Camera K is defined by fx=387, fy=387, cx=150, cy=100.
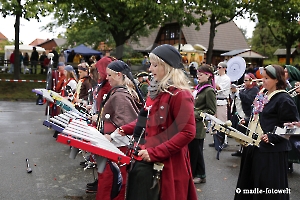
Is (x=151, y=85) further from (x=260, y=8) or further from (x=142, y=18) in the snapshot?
(x=260, y=8)

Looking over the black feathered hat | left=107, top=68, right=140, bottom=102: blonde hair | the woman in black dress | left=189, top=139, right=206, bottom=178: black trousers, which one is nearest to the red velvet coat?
the black feathered hat

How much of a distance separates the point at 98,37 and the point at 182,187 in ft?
127

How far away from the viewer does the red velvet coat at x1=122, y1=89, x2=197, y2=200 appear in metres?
2.93

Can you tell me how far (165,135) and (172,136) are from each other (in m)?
0.06

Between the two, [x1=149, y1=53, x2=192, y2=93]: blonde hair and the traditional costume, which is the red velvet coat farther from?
the traditional costume

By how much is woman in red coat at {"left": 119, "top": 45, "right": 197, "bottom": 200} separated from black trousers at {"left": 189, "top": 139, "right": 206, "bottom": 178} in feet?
10.1

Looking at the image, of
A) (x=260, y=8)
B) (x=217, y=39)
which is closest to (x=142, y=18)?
(x=260, y=8)

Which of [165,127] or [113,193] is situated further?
[113,193]

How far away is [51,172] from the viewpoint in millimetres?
6656

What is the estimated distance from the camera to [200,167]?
20.6ft

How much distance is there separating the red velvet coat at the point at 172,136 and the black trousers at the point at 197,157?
3.08 metres

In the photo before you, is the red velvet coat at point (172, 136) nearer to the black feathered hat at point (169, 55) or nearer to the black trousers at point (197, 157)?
the black feathered hat at point (169, 55)

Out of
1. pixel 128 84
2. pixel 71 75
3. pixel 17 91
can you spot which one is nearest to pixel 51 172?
pixel 128 84

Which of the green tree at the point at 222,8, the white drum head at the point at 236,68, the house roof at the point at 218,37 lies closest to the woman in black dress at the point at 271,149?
the white drum head at the point at 236,68
